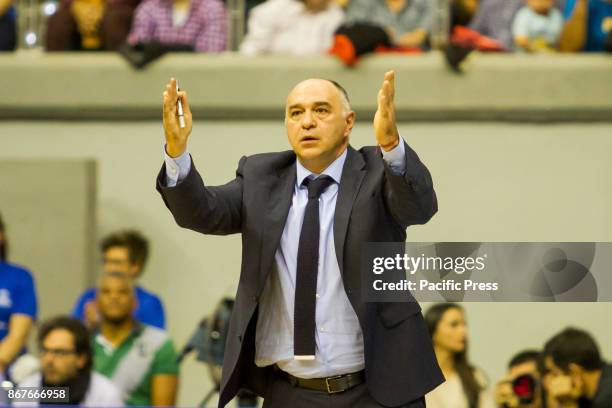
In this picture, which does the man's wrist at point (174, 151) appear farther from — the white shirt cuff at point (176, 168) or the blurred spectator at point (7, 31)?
the blurred spectator at point (7, 31)

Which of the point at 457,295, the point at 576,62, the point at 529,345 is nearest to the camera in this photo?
the point at 457,295

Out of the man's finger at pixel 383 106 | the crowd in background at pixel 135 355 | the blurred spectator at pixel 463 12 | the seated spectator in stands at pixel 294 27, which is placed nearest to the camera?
the man's finger at pixel 383 106

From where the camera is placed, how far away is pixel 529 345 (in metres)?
6.86

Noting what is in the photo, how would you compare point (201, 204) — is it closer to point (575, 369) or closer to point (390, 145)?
point (390, 145)

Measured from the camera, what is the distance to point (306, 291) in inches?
164

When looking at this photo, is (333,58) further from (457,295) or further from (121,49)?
(457,295)

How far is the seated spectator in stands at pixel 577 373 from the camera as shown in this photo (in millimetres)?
5500

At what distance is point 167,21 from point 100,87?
0.55 meters

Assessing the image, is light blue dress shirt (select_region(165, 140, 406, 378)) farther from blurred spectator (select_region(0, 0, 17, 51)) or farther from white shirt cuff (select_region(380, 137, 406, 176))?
blurred spectator (select_region(0, 0, 17, 51))

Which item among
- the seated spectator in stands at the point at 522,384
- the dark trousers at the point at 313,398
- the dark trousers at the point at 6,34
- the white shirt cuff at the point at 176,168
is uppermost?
the dark trousers at the point at 6,34

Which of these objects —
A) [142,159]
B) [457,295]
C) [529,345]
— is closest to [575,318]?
[529,345]

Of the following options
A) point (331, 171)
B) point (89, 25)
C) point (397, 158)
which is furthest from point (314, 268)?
point (89, 25)

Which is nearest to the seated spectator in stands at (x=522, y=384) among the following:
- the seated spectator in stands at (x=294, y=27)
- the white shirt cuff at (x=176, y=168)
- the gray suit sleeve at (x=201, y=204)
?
the gray suit sleeve at (x=201, y=204)

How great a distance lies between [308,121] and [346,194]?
26 centimetres
